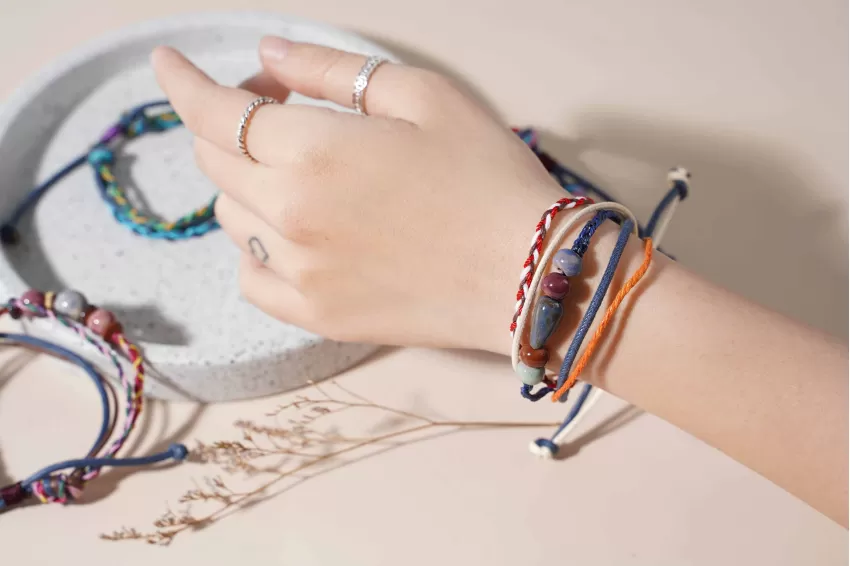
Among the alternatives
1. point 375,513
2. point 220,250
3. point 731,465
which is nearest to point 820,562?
point 731,465

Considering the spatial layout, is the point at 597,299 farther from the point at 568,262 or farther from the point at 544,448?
the point at 544,448

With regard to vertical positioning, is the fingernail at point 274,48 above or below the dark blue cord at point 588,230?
above

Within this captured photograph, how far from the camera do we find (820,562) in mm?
627

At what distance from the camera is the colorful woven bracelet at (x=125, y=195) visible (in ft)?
2.66

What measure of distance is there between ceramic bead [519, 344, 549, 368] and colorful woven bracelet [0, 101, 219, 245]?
47 centimetres

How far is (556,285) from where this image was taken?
462 mm

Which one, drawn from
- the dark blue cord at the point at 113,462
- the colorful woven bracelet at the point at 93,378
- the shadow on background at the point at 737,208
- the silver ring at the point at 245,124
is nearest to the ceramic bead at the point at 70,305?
the colorful woven bracelet at the point at 93,378

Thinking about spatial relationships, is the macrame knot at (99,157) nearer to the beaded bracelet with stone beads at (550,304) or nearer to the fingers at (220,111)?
the fingers at (220,111)

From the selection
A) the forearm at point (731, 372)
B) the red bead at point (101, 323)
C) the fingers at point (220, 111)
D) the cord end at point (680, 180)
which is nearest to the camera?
the forearm at point (731, 372)

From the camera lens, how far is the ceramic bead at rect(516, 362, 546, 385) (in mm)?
500

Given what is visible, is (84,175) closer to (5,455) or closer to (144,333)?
(144,333)

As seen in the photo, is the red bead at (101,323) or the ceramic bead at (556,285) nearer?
the ceramic bead at (556,285)

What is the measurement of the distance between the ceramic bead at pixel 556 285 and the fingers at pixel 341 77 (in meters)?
0.17

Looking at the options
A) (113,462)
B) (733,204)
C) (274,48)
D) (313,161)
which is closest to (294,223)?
(313,161)
